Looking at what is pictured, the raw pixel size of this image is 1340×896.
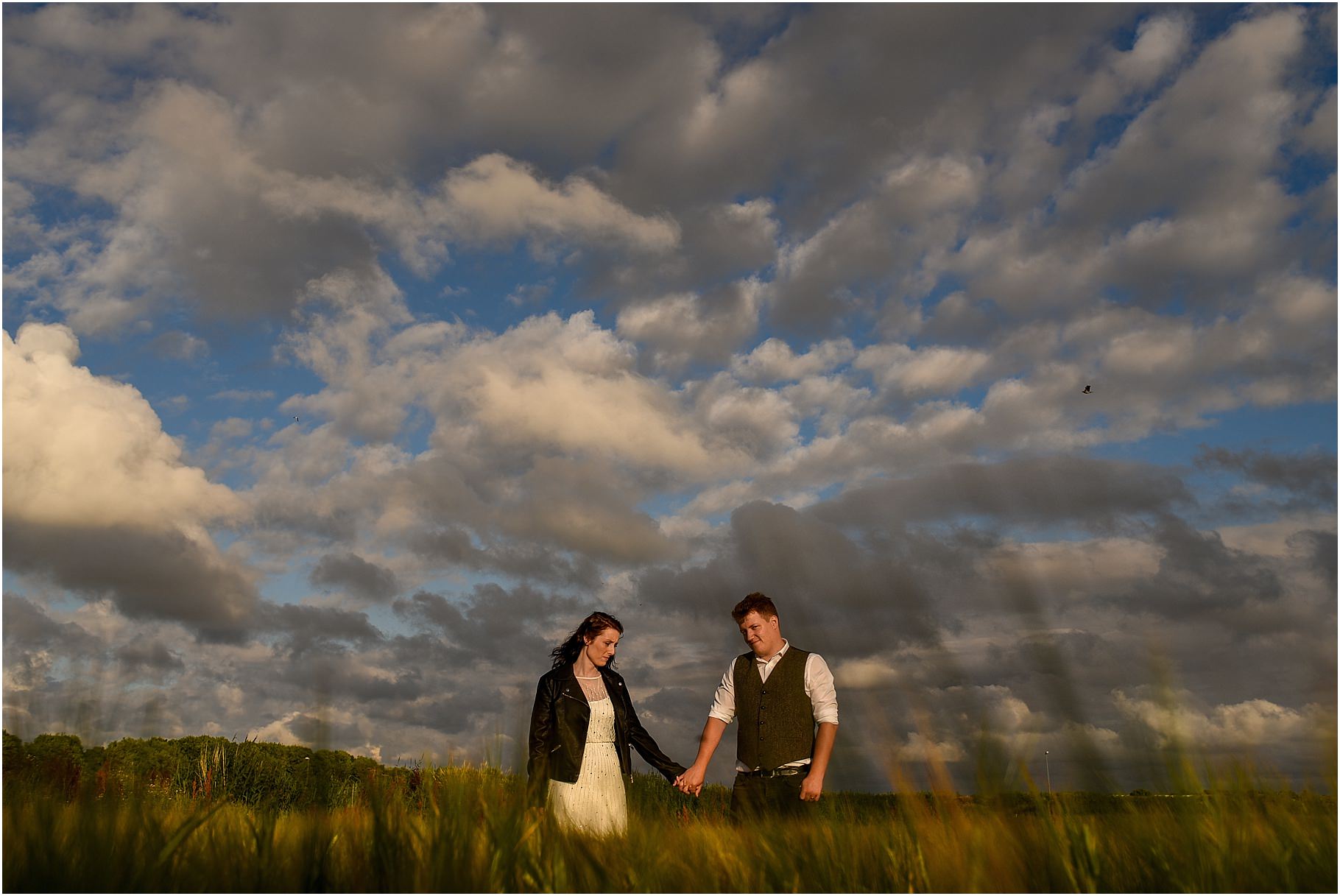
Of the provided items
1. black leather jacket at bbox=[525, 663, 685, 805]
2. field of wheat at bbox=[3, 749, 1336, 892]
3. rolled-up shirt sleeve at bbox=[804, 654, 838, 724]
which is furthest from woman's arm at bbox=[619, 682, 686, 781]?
field of wheat at bbox=[3, 749, 1336, 892]

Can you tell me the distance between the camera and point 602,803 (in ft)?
25.1

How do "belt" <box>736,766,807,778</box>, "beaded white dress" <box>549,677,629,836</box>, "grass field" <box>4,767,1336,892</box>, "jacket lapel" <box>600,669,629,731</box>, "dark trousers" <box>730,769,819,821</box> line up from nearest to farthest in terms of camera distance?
"grass field" <box>4,767,1336,892</box> → "dark trousers" <box>730,769,819,821</box> → "belt" <box>736,766,807,778</box> → "beaded white dress" <box>549,677,629,836</box> → "jacket lapel" <box>600,669,629,731</box>

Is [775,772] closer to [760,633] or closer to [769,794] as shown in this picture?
[769,794]

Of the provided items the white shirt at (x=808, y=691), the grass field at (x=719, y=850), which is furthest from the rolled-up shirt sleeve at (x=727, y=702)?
the grass field at (x=719, y=850)

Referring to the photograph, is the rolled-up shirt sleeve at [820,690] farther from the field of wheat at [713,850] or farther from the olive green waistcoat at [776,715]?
the field of wheat at [713,850]

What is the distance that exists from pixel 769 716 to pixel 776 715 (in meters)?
0.05

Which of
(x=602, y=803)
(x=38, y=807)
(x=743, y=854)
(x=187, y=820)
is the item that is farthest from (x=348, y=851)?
(x=602, y=803)

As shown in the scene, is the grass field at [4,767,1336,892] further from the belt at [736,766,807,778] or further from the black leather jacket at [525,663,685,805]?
the black leather jacket at [525,663,685,805]

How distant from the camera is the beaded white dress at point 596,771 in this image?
7562 millimetres

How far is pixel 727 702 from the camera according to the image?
7801 mm

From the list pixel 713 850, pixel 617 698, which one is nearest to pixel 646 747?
pixel 617 698

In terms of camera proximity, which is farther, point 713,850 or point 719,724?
point 719,724

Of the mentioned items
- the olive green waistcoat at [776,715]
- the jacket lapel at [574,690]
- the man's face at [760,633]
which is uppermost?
the man's face at [760,633]

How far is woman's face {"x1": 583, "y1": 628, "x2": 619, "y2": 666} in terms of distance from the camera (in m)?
7.92
